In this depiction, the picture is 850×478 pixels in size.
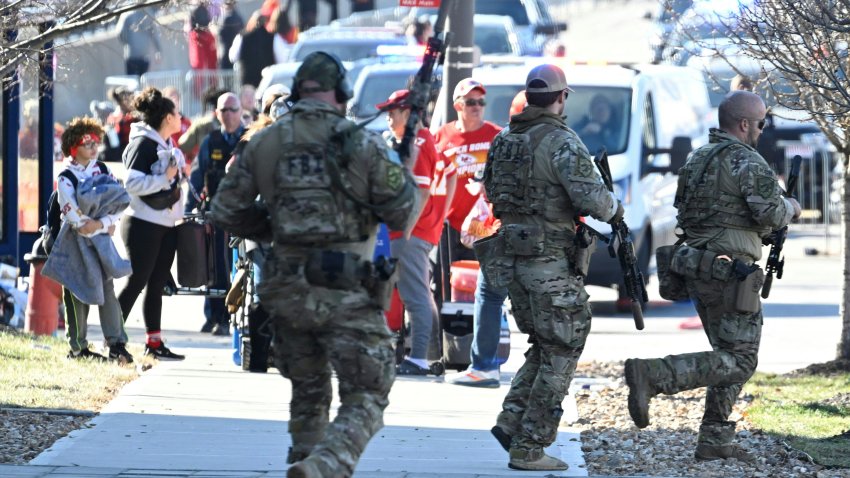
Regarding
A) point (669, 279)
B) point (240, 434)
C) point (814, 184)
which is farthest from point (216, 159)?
point (814, 184)

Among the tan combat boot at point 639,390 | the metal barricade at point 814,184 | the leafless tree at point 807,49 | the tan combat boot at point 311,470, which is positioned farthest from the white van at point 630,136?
the metal barricade at point 814,184

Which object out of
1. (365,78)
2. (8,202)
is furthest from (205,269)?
(365,78)

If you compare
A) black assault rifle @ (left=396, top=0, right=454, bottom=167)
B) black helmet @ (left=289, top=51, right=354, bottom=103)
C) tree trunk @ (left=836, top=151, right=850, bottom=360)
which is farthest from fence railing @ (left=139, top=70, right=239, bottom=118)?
black helmet @ (left=289, top=51, right=354, bottom=103)

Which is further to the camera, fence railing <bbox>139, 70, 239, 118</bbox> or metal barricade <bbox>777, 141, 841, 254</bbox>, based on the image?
fence railing <bbox>139, 70, 239, 118</bbox>

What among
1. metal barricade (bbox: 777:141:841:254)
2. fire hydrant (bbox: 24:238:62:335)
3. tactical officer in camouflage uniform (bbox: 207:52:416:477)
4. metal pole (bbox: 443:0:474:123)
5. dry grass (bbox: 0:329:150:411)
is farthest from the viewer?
metal barricade (bbox: 777:141:841:254)

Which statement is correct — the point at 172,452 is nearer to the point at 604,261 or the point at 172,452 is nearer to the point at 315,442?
the point at 315,442

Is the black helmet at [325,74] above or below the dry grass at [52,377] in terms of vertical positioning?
above

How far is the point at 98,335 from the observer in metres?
12.5

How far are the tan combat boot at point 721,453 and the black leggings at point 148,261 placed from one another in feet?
14.7

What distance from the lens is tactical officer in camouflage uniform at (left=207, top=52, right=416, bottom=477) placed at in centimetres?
623

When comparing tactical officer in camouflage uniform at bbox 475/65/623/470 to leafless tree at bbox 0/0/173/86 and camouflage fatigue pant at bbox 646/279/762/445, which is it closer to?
camouflage fatigue pant at bbox 646/279/762/445

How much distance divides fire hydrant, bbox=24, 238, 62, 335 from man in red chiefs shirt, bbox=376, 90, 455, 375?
2946 mm

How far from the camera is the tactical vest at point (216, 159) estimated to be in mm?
11898

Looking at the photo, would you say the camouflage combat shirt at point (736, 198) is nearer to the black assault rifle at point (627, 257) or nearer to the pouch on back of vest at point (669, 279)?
the pouch on back of vest at point (669, 279)
